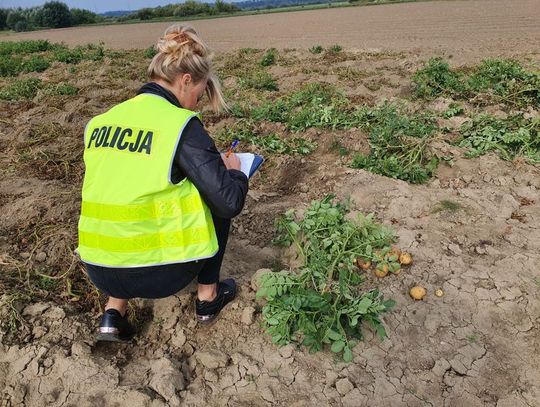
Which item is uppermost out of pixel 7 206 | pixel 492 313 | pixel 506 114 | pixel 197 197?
pixel 197 197

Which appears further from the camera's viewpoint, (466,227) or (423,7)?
(423,7)

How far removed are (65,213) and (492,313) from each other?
3.30 metres

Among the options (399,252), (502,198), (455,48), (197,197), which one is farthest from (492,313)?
(455,48)

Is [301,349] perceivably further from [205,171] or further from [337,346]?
[205,171]

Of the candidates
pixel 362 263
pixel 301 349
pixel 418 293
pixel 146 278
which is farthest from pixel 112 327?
pixel 418 293

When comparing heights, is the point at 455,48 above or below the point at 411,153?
above

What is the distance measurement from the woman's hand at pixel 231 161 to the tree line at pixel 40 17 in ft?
173

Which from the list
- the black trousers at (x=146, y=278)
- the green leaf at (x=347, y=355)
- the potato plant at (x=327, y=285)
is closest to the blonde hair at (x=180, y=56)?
the black trousers at (x=146, y=278)

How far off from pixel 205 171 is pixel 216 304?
960 millimetres

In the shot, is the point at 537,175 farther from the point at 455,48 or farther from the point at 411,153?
the point at 455,48

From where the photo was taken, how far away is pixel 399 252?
3041 mm

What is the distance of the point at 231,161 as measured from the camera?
239 centimetres

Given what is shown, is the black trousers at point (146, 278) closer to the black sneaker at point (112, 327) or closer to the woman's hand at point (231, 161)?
the black sneaker at point (112, 327)

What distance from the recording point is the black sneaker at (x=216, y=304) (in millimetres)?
2598
